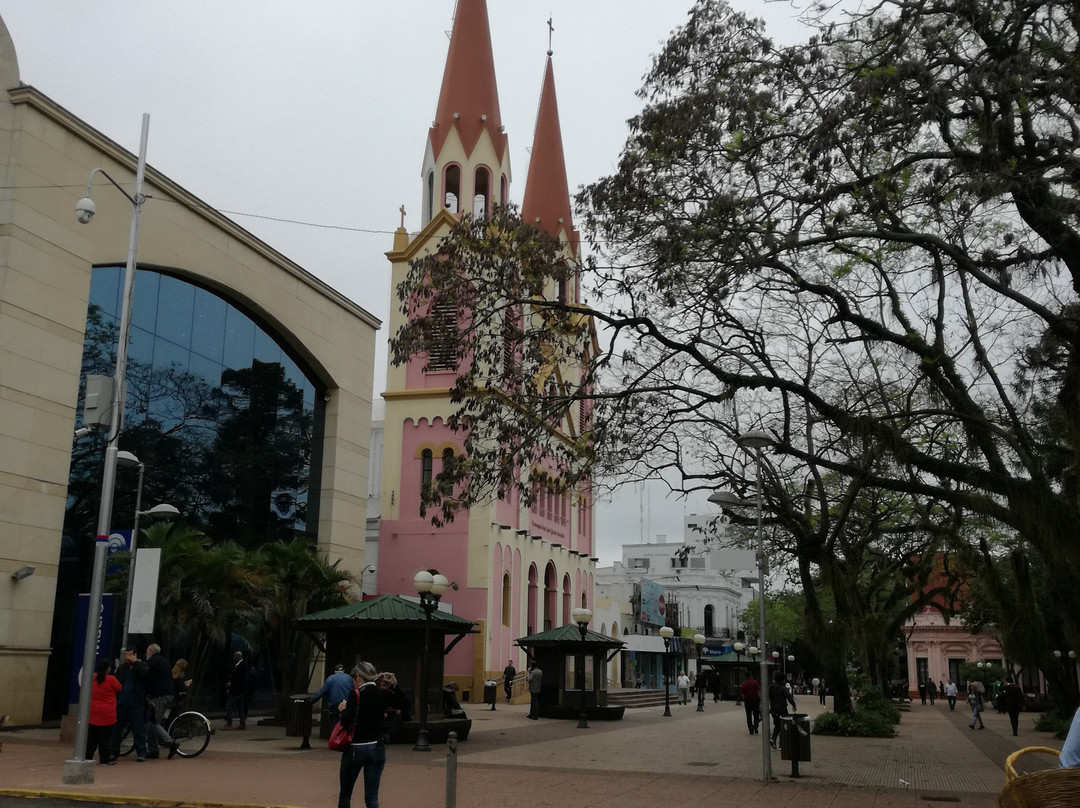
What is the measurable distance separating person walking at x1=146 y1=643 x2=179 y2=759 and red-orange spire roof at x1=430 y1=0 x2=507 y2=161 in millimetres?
31590

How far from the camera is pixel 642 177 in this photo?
1482 centimetres

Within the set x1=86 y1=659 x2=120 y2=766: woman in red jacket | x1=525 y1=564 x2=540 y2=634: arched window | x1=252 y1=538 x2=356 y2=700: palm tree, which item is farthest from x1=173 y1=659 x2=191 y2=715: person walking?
x1=525 y1=564 x2=540 y2=634: arched window

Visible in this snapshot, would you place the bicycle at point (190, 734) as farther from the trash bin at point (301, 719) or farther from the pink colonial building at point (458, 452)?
the pink colonial building at point (458, 452)

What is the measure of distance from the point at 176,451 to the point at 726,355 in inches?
599

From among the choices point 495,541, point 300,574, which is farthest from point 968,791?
point 495,541

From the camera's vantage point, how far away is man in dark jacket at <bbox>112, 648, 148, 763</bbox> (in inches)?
611

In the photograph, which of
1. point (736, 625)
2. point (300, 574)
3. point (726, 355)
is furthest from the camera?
point (736, 625)

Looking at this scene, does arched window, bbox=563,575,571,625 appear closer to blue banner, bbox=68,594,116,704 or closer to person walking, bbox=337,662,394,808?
blue banner, bbox=68,594,116,704

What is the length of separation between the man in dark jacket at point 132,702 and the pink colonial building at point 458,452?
23279 mm

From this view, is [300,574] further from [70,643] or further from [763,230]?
[763,230]

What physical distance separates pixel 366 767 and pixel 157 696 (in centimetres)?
828

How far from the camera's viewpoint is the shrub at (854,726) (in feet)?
83.0

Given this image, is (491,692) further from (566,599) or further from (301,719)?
(301,719)

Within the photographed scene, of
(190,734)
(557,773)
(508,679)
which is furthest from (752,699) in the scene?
(508,679)
